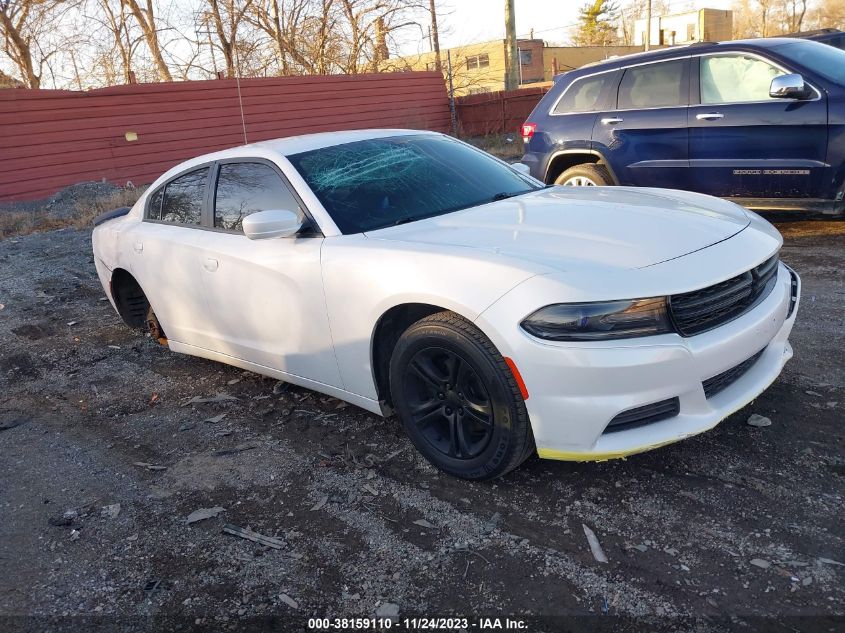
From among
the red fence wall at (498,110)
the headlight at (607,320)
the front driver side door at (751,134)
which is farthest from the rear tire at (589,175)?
the red fence wall at (498,110)

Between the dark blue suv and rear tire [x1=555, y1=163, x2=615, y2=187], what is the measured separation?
0.5 inches

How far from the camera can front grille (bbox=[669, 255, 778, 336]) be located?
263cm

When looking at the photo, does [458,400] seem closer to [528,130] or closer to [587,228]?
[587,228]

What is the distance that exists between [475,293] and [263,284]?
1.46m

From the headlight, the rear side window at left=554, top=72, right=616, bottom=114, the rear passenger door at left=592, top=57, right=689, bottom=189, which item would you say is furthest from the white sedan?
the rear side window at left=554, top=72, right=616, bottom=114

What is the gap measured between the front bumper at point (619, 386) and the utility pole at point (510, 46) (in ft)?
72.4

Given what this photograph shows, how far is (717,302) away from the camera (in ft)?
8.95

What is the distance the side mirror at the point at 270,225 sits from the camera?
134 inches

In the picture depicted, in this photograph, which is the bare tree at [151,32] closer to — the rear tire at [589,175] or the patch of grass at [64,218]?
the patch of grass at [64,218]

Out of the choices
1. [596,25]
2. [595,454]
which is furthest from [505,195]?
[596,25]

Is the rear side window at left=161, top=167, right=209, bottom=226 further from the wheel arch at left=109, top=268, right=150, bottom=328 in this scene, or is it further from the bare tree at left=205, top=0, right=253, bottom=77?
the bare tree at left=205, top=0, right=253, bottom=77

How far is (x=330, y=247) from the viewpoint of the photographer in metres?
3.39

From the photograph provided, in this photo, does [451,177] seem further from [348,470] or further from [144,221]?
[144,221]

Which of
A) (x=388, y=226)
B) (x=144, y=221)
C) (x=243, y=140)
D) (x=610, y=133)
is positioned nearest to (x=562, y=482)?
(x=388, y=226)
